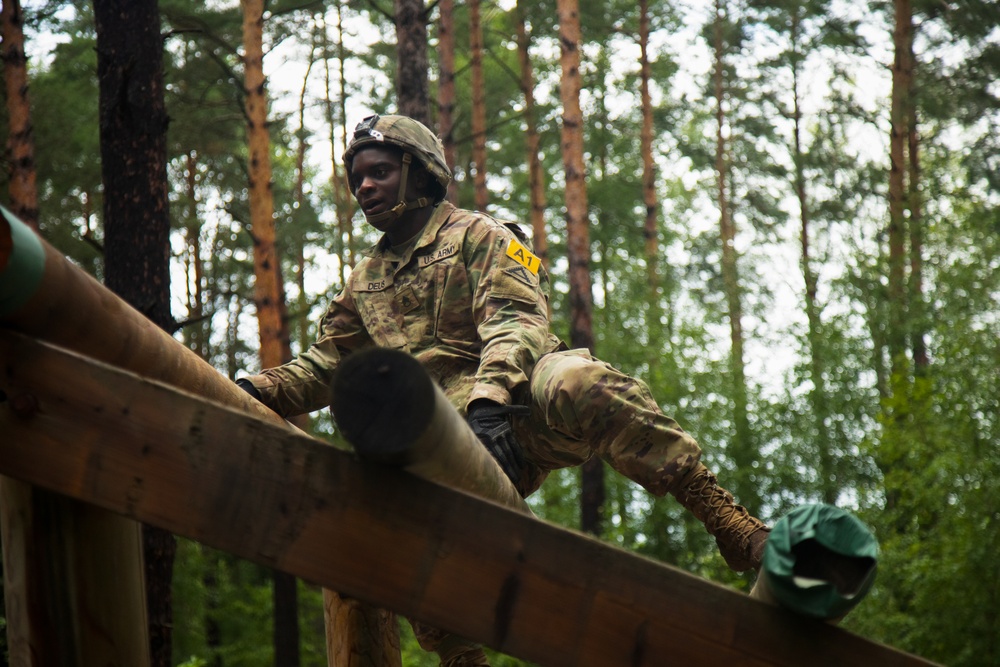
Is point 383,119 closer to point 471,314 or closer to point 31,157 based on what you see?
point 471,314

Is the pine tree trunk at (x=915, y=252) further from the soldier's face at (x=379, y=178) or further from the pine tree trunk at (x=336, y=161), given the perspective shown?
the soldier's face at (x=379, y=178)

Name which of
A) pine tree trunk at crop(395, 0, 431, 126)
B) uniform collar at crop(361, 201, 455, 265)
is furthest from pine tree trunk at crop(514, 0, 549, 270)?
uniform collar at crop(361, 201, 455, 265)

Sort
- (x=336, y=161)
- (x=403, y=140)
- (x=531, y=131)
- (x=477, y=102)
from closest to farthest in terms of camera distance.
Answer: (x=403, y=140) < (x=477, y=102) < (x=531, y=131) < (x=336, y=161)

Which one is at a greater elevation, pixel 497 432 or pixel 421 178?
pixel 421 178

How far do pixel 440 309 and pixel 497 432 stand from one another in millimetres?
1073

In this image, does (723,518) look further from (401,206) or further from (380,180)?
(380,180)

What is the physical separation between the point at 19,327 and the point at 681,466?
2150 mm

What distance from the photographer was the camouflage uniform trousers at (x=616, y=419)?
349 centimetres

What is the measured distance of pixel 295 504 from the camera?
1980 mm

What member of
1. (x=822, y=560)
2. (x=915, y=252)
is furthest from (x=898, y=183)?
(x=822, y=560)

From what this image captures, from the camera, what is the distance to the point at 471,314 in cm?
424

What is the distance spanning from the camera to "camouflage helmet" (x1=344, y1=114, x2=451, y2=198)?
4.36m

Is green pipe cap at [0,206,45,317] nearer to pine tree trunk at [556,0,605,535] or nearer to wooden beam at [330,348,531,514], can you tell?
wooden beam at [330,348,531,514]

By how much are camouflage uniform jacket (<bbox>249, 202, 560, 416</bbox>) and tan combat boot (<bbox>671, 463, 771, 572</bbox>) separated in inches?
25.6
